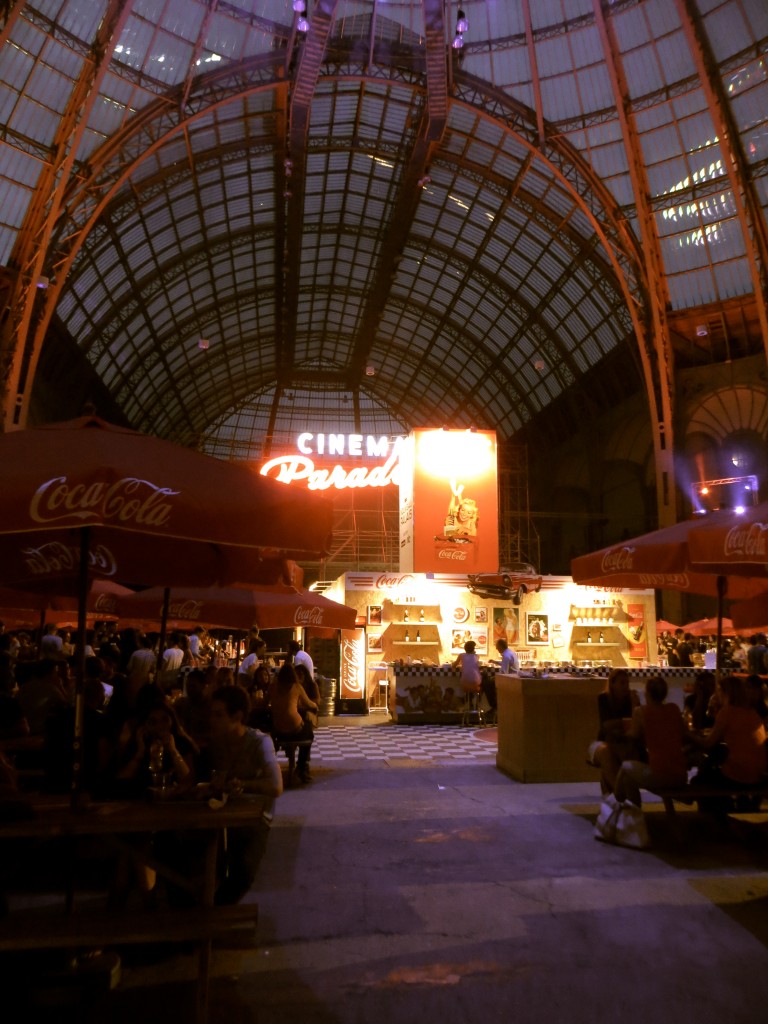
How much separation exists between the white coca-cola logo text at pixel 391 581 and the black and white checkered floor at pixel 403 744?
4274 mm

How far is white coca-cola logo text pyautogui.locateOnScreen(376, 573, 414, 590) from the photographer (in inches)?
795

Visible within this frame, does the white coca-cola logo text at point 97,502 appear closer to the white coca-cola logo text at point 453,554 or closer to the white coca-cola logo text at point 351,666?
the white coca-cola logo text at point 351,666

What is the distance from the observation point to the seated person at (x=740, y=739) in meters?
6.11

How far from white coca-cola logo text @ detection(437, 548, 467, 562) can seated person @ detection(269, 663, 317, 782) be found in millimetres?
11661

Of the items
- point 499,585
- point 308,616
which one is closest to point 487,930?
point 308,616

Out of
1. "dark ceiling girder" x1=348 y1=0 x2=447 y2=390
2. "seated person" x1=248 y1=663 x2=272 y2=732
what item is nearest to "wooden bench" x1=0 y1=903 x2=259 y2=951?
"seated person" x1=248 y1=663 x2=272 y2=732

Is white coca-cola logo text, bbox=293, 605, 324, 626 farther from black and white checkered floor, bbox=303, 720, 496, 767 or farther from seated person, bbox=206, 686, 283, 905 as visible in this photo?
seated person, bbox=206, 686, 283, 905

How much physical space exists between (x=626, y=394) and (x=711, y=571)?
2537 cm

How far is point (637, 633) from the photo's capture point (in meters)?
20.9

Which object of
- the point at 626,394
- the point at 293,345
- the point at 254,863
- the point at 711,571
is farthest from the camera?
Result: the point at 293,345

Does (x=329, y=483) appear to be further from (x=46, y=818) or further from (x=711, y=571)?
(x=46, y=818)

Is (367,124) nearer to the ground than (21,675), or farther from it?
farther from it

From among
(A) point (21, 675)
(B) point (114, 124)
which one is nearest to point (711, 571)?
(A) point (21, 675)

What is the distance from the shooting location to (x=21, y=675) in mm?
9195
